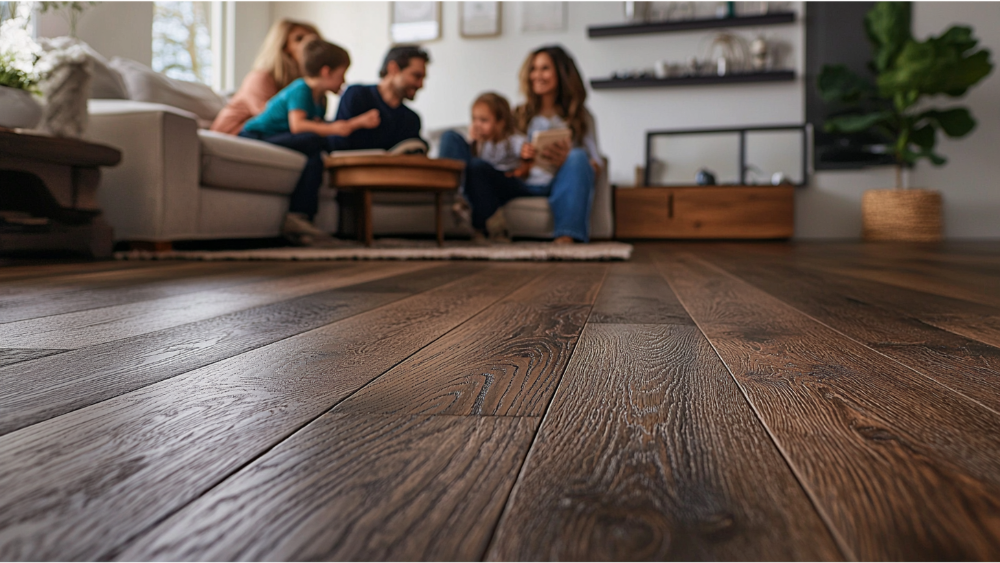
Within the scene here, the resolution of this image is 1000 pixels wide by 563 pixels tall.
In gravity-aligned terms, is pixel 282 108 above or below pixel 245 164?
above

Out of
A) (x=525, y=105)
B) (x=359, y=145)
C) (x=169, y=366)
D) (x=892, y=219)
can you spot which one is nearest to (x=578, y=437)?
(x=169, y=366)

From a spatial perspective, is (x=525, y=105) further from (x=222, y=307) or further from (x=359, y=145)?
(x=222, y=307)

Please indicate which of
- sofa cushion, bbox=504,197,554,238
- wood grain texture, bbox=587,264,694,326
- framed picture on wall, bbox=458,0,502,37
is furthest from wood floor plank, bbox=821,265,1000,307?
framed picture on wall, bbox=458,0,502,37

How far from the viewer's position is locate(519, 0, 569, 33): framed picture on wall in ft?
15.1

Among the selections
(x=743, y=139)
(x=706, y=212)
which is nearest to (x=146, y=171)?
(x=706, y=212)

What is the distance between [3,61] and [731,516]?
→ 2.25m

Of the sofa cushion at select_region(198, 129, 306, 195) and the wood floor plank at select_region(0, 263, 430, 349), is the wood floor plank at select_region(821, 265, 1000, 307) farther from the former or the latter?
the sofa cushion at select_region(198, 129, 306, 195)

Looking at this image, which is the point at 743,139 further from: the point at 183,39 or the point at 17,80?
the point at 17,80

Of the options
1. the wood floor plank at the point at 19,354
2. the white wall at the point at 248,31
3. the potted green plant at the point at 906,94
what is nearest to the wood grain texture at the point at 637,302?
the wood floor plank at the point at 19,354

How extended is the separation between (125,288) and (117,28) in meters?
3.17

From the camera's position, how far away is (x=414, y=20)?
484 centimetres

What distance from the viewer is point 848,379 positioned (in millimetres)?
467

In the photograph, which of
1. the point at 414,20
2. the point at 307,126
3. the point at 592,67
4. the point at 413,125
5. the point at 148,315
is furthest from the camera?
the point at 414,20

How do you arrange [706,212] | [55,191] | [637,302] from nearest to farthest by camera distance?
[637,302]
[55,191]
[706,212]
